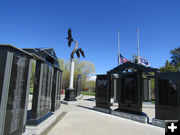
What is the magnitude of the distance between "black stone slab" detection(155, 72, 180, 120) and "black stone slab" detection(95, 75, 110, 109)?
3.77 metres

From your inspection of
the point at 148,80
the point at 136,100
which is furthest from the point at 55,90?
the point at 148,80

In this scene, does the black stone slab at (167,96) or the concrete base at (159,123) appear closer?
the black stone slab at (167,96)

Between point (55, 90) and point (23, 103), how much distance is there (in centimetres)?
389

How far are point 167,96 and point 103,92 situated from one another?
4.68 meters

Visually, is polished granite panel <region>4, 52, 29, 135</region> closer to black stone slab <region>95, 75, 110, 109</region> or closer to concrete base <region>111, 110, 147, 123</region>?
concrete base <region>111, 110, 147, 123</region>

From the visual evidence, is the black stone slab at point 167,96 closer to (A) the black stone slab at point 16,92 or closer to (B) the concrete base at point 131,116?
(B) the concrete base at point 131,116

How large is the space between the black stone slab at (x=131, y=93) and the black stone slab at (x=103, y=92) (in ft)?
4.04

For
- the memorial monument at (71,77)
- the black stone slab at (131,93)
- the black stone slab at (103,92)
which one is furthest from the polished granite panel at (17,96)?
the memorial monument at (71,77)

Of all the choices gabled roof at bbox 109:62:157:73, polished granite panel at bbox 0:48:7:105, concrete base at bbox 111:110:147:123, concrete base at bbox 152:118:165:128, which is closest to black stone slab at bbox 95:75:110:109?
concrete base at bbox 111:110:147:123

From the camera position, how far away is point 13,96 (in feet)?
10.2

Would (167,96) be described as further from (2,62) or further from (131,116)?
(2,62)

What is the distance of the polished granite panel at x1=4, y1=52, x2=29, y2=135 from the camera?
299cm

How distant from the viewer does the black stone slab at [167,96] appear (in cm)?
519

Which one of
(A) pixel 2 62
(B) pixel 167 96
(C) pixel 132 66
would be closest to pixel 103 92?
(C) pixel 132 66
